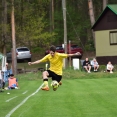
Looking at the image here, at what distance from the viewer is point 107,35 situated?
46.0 m

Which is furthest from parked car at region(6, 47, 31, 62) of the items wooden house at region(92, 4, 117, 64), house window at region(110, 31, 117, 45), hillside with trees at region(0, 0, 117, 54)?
house window at region(110, 31, 117, 45)

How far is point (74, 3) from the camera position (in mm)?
68938

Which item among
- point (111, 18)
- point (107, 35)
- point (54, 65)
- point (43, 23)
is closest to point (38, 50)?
point (43, 23)

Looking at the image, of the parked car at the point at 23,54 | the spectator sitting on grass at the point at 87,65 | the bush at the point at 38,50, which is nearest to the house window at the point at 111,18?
the spectator sitting on grass at the point at 87,65

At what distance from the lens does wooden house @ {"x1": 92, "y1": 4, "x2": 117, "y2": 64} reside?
1786 inches

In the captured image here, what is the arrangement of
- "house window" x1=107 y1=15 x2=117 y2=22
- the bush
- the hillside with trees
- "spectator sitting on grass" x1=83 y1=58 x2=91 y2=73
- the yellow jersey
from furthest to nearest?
1. the bush
2. the hillside with trees
3. "house window" x1=107 y1=15 x2=117 y2=22
4. "spectator sitting on grass" x1=83 y1=58 x2=91 y2=73
5. the yellow jersey

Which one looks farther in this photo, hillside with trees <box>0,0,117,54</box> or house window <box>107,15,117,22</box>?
hillside with trees <box>0,0,117,54</box>

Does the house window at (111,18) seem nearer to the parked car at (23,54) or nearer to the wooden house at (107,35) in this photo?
the wooden house at (107,35)

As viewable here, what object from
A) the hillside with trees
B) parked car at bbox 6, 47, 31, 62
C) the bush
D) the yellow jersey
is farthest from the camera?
the bush

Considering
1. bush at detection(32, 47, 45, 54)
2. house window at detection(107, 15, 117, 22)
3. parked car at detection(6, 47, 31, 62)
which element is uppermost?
house window at detection(107, 15, 117, 22)

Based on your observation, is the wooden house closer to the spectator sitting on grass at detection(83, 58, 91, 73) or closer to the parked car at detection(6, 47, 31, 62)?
the spectator sitting on grass at detection(83, 58, 91, 73)

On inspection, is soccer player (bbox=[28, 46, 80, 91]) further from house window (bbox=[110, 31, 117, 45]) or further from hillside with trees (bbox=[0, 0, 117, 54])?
house window (bbox=[110, 31, 117, 45])

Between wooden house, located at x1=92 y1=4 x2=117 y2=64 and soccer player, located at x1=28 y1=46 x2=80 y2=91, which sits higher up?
wooden house, located at x1=92 y1=4 x2=117 y2=64

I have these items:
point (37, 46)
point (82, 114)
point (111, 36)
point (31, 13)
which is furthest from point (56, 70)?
point (37, 46)
